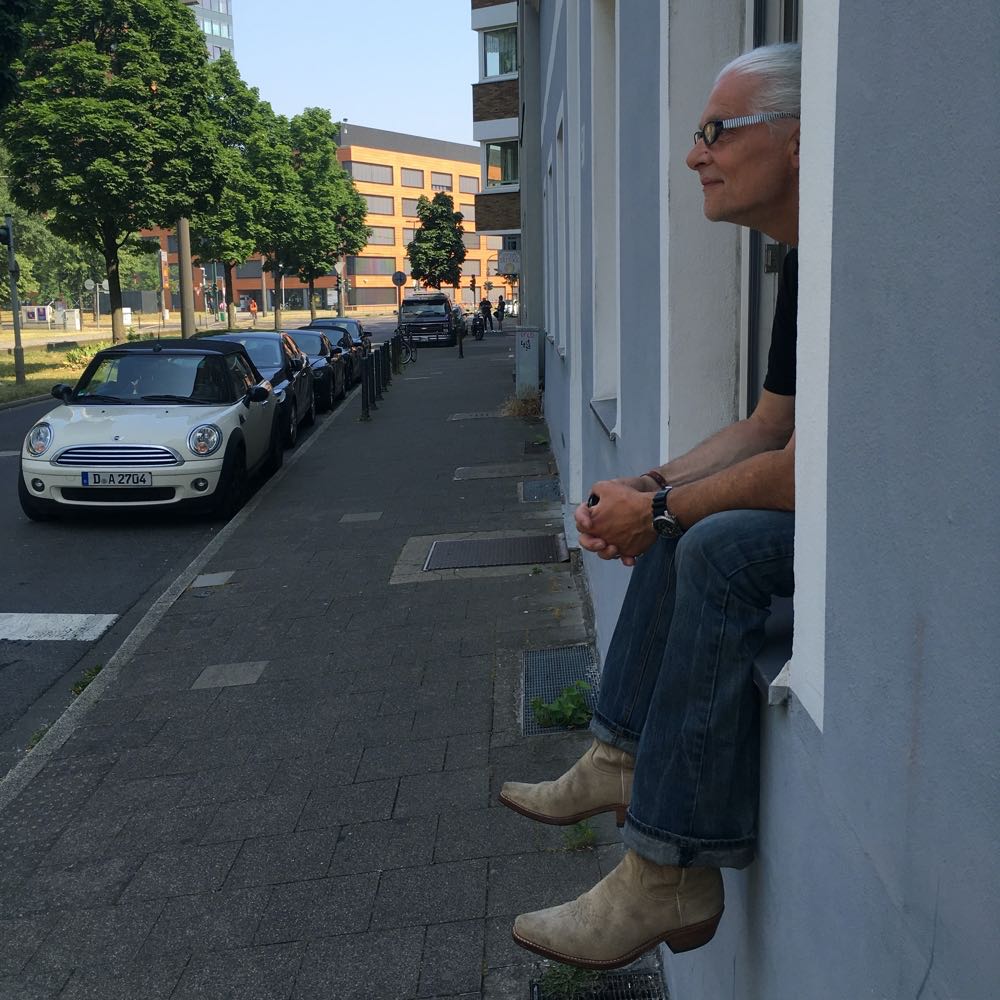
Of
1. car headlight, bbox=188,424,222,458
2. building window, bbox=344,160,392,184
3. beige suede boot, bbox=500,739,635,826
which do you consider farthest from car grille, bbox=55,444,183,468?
building window, bbox=344,160,392,184

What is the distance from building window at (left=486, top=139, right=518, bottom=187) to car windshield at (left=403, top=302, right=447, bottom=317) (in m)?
5.83

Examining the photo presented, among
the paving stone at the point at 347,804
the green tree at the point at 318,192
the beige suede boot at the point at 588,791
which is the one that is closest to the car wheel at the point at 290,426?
the paving stone at the point at 347,804

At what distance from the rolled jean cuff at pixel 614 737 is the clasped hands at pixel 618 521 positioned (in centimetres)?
34

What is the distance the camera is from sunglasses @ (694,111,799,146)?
2102mm

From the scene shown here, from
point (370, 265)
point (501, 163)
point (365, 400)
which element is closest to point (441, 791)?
point (365, 400)

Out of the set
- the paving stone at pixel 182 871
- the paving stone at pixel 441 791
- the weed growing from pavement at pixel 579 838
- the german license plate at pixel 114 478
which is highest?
the german license plate at pixel 114 478

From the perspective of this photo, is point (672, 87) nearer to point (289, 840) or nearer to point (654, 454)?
point (654, 454)

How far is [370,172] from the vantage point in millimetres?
115875

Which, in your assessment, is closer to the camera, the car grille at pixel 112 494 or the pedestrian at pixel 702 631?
the pedestrian at pixel 702 631

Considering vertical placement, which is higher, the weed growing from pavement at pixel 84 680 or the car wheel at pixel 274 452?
the car wheel at pixel 274 452

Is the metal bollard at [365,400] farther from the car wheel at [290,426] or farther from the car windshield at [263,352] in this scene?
the car wheel at [290,426]

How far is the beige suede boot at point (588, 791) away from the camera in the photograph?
8.07ft

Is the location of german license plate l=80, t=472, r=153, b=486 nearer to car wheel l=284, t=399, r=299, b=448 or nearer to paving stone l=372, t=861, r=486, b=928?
car wheel l=284, t=399, r=299, b=448

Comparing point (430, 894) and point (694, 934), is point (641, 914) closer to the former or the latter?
point (694, 934)
